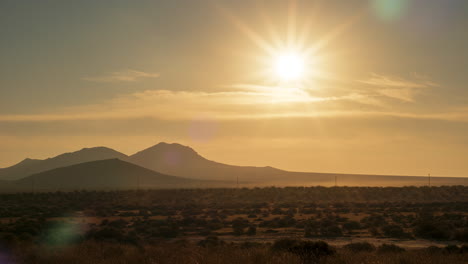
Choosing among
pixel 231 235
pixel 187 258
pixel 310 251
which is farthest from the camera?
pixel 231 235

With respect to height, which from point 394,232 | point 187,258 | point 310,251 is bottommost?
point 394,232

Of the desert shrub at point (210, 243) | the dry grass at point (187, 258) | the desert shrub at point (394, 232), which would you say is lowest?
the desert shrub at point (210, 243)

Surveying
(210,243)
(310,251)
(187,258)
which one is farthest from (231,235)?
(187,258)

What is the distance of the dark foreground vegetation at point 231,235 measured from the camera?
64.5 ft

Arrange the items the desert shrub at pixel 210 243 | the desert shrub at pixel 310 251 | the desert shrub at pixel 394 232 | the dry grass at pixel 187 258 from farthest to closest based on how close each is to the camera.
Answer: the desert shrub at pixel 394 232 → the desert shrub at pixel 210 243 → the desert shrub at pixel 310 251 → the dry grass at pixel 187 258

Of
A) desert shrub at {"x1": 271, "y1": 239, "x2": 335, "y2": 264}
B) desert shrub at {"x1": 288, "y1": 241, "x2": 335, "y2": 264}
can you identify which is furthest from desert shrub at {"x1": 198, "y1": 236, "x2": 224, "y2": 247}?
desert shrub at {"x1": 288, "y1": 241, "x2": 335, "y2": 264}

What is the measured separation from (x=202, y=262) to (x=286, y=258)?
311 cm

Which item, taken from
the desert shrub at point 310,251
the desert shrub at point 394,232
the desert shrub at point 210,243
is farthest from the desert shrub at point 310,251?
the desert shrub at point 394,232

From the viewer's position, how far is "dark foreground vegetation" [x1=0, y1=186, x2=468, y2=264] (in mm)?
19672

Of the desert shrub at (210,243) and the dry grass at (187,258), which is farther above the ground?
the dry grass at (187,258)

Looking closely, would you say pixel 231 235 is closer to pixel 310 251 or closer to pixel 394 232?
pixel 394 232

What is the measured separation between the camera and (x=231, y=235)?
40.8m

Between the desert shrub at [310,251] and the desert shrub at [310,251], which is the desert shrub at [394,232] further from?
the desert shrub at [310,251]

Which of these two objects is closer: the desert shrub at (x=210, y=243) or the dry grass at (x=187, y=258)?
the dry grass at (x=187, y=258)
